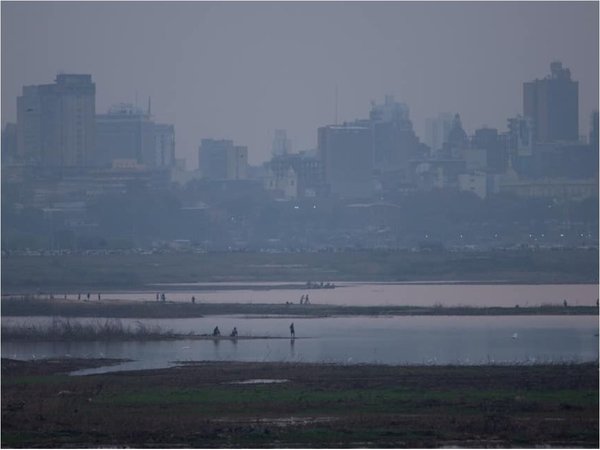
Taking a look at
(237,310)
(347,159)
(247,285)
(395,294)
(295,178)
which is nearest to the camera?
(237,310)

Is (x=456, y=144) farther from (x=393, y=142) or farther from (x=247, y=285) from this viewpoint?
(x=247, y=285)

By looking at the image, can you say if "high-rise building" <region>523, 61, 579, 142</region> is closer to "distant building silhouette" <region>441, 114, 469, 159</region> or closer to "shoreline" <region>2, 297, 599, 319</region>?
"distant building silhouette" <region>441, 114, 469, 159</region>

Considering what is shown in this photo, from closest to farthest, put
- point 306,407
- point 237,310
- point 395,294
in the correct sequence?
point 306,407
point 237,310
point 395,294

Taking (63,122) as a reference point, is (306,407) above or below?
below

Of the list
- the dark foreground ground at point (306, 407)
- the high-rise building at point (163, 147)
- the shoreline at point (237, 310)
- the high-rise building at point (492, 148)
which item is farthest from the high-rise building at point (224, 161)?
the dark foreground ground at point (306, 407)

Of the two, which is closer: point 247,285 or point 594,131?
point 247,285

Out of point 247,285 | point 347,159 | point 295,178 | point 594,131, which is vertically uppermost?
point 594,131

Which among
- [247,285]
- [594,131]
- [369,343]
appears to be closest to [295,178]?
[594,131]

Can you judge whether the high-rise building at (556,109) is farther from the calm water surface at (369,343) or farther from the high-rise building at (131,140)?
the calm water surface at (369,343)
